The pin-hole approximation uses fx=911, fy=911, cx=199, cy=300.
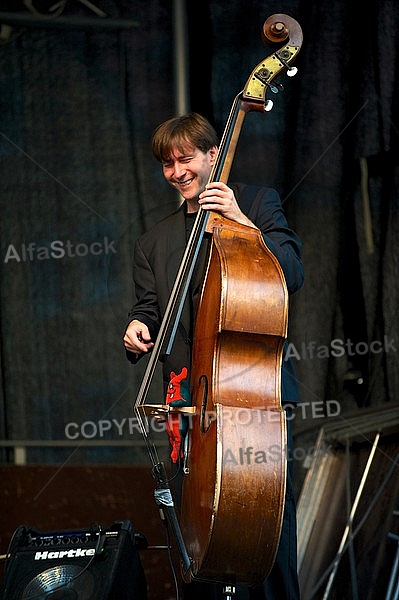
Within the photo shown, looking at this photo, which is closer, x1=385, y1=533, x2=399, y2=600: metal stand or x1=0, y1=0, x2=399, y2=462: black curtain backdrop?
x1=385, y1=533, x2=399, y2=600: metal stand

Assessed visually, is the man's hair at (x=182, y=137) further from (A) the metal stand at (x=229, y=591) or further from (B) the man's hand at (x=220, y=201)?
(A) the metal stand at (x=229, y=591)

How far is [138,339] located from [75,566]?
0.56m

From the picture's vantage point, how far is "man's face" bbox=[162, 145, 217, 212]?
2.34 metres

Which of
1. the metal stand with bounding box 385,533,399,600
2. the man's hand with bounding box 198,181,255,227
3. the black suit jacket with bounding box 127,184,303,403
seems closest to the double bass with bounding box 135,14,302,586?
the man's hand with bounding box 198,181,255,227

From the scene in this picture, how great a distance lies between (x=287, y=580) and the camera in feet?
6.94

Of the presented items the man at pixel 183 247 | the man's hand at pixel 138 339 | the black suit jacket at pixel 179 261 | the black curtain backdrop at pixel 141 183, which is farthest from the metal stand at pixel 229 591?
the black curtain backdrop at pixel 141 183

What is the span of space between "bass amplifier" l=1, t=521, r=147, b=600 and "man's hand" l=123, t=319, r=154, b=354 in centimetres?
Result: 43

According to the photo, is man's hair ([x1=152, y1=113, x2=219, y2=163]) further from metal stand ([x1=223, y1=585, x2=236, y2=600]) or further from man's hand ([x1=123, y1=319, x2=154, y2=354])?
metal stand ([x1=223, y1=585, x2=236, y2=600])

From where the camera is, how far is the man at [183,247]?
2.11 metres

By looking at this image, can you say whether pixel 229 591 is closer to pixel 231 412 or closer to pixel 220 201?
pixel 231 412

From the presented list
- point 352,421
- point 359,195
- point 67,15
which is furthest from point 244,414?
point 67,15

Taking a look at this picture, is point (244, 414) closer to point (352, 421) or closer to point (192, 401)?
point (192, 401)

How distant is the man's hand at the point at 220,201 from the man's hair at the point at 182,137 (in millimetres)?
329

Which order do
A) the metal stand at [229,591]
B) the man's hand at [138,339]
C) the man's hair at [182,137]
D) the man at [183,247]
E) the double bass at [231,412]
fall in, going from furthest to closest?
the man's hair at [182,137]
the man's hand at [138,339]
the man at [183,247]
the metal stand at [229,591]
the double bass at [231,412]
